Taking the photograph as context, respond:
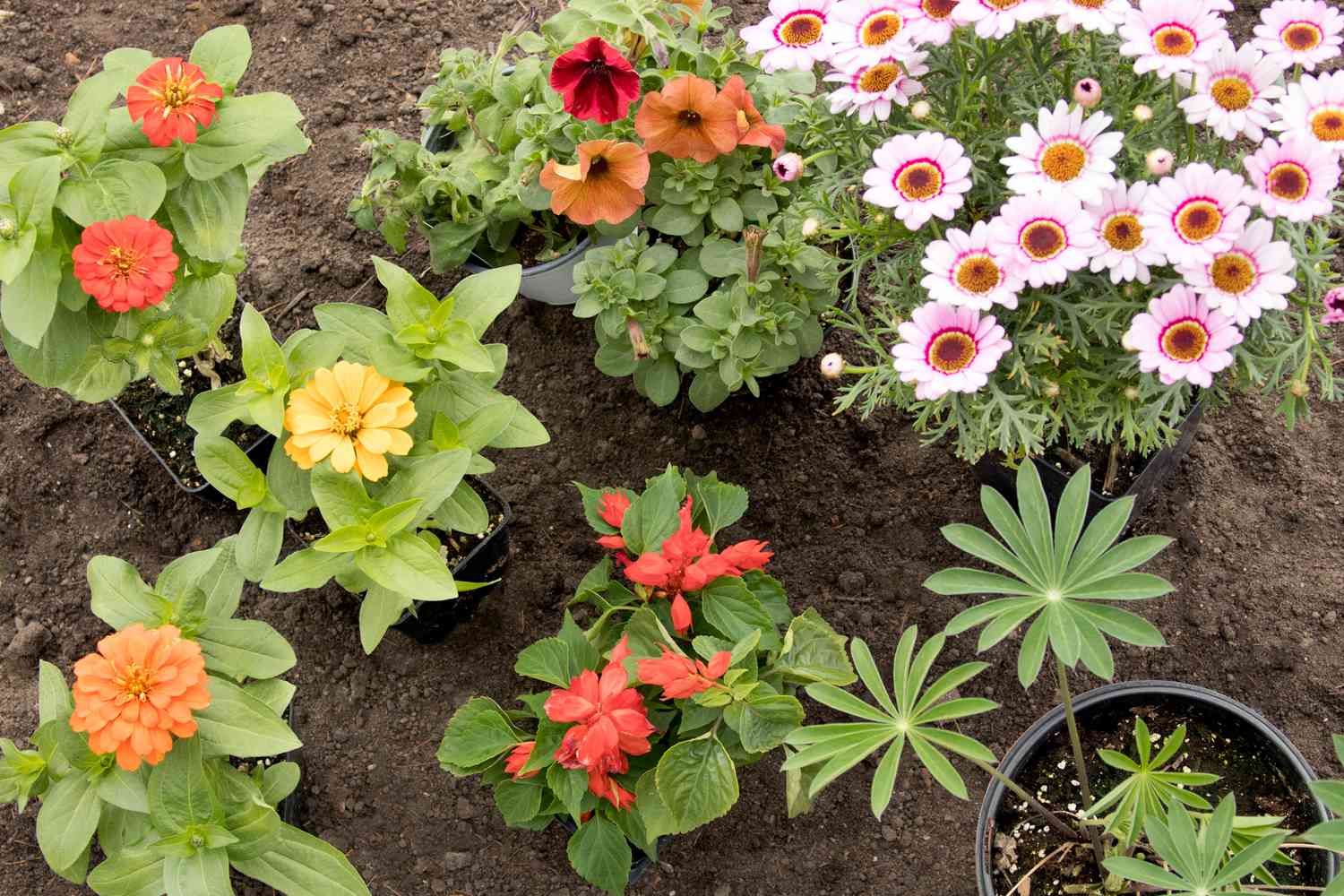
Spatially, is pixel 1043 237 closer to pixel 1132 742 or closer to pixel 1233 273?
pixel 1233 273

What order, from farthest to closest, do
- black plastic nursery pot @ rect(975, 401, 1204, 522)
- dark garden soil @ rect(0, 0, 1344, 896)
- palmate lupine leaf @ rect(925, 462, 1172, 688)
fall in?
dark garden soil @ rect(0, 0, 1344, 896) < black plastic nursery pot @ rect(975, 401, 1204, 522) < palmate lupine leaf @ rect(925, 462, 1172, 688)

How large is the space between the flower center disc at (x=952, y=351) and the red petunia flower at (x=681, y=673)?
0.54 metres

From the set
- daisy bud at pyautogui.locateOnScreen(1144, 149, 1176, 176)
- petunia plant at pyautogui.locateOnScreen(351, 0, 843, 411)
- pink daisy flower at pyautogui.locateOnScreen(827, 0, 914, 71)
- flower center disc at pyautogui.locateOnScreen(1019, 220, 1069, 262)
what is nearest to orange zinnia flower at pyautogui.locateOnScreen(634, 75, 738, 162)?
petunia plant at pyautogui.locateOnScreen(351, 0, 843, 411)

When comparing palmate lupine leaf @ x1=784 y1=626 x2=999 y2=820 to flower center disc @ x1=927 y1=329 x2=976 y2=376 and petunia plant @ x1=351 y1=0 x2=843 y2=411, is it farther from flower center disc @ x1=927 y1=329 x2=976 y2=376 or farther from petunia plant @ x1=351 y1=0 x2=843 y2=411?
petunia plant @ x1=351 y1=0 x2=843 y2=411

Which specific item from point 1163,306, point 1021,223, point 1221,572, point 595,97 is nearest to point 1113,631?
point 1163,306

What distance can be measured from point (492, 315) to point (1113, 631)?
1092 mm

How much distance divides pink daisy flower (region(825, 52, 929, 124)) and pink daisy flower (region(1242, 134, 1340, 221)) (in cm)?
50

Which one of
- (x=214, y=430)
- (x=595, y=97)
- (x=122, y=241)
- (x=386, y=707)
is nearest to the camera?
(x=122, y=241)

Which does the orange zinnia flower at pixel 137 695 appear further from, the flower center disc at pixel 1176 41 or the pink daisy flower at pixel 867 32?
the flower center disc at pixel 1176 41

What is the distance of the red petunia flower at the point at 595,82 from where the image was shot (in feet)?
6.64

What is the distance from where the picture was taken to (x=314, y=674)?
2469 millimetres

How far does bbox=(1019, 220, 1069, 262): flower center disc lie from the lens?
5.48 feet

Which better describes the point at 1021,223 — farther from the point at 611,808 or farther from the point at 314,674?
the point at 314,674

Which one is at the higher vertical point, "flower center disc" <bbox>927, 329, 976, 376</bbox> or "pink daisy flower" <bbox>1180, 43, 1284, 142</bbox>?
"pink daisy flower" <bbox>1180, 43, 1284, 142</bbox>
